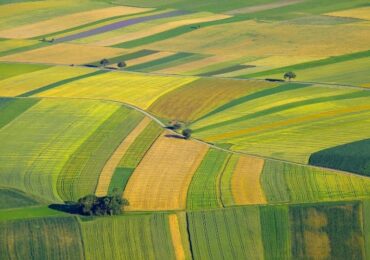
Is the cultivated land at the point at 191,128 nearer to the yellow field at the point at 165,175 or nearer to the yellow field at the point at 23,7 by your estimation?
the yellow field at the point at 165,175

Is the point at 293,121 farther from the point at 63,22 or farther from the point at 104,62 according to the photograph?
the point at 63,22

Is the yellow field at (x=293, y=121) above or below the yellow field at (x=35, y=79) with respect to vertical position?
below

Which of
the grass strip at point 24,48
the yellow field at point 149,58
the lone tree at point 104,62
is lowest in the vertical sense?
the lone tree at point 104,62

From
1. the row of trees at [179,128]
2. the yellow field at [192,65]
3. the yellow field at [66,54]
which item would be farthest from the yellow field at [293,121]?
the yellow field at [66,54]

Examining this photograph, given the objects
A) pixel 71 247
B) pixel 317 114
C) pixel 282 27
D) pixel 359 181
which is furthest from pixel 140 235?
pixel 282 27

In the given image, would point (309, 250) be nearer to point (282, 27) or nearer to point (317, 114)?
point (317, 114)

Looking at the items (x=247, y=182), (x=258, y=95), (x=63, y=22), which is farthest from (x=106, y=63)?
(x=247, y=182)

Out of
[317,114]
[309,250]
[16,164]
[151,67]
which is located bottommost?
[309,250]
